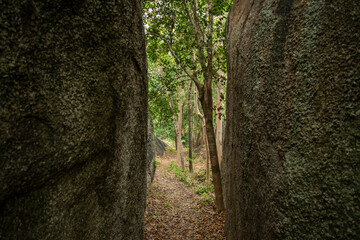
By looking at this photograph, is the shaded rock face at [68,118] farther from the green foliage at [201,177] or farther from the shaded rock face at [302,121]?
the green foliage at [201,177]

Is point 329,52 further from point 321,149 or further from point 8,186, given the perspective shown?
point 8,186

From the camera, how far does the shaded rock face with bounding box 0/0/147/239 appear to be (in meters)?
1.28

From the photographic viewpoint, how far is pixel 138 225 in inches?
104

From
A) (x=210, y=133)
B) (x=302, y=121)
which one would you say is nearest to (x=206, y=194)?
(x=210, y=133)

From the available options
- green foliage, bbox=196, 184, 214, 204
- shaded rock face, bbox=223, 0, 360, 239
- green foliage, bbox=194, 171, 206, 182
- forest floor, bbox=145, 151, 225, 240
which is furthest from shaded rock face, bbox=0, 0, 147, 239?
green foliage, bbox=194, 171, 206, 182

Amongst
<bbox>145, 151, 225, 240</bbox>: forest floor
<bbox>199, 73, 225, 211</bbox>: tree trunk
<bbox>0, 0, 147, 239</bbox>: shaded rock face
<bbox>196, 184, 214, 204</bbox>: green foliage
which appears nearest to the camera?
<bbox>0, 0, 147, 239</bbox>: shaded rock face

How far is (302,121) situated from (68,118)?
218 cm

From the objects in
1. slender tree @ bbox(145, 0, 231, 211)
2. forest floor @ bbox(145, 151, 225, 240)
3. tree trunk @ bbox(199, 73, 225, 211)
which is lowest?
forest floor @ bbox(145, 151, 225, 240)

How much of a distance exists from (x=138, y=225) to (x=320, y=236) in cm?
214

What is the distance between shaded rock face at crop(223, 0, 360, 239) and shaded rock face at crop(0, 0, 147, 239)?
5.22 feet

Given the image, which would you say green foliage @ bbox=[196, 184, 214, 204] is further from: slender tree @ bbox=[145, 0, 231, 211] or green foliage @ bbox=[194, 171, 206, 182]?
green foliage @ bbox=[194, 171, 206, 182]

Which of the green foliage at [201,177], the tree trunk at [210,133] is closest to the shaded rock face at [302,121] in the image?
the tree trunk at [210,133]

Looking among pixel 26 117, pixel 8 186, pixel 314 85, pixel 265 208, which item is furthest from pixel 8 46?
pixel 265 208

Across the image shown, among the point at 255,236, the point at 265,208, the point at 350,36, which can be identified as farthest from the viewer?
the point at 255,236
